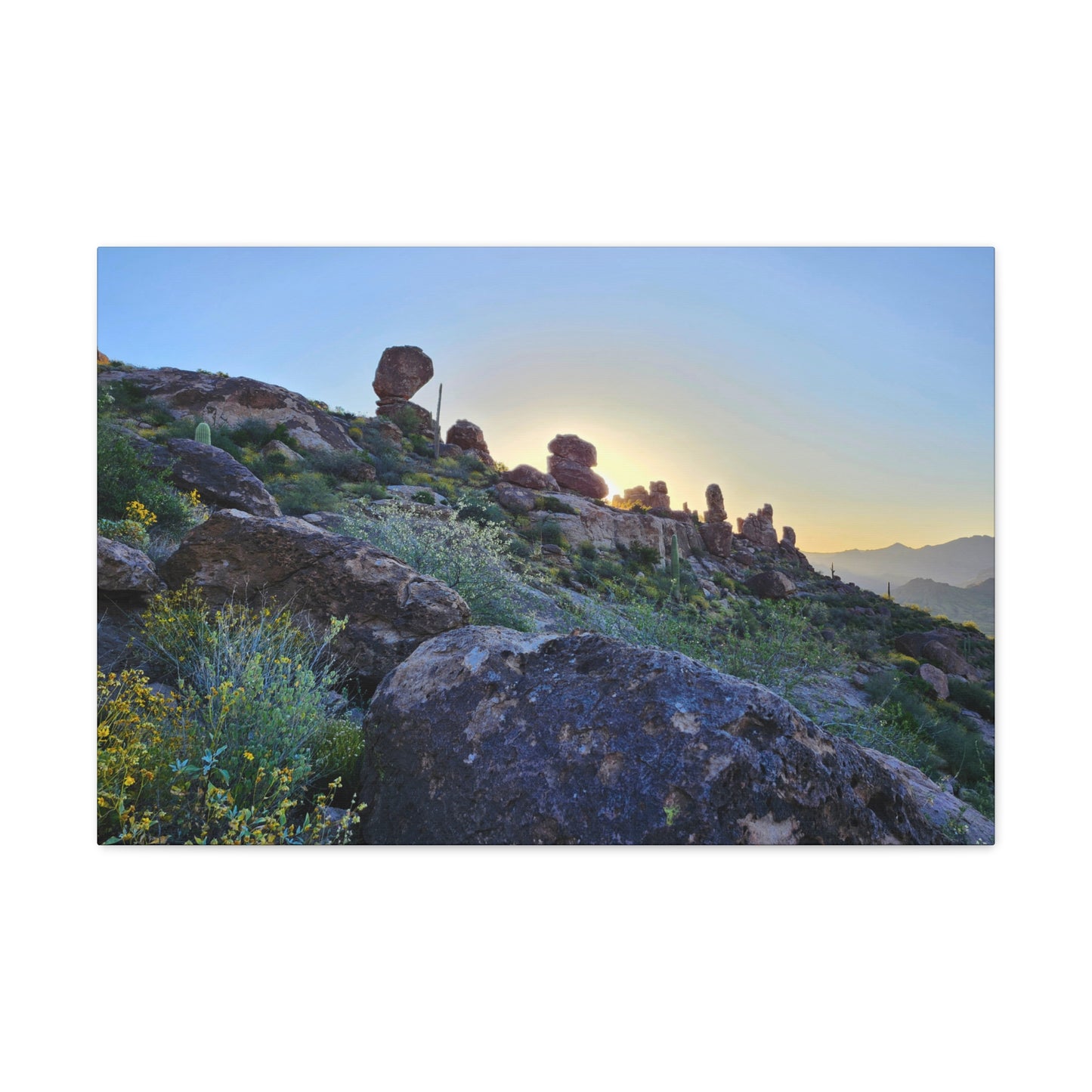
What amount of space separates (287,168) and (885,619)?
472 cm

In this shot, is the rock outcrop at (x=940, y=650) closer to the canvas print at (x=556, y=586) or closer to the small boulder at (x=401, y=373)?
the canvas print at (x=556, y=586)

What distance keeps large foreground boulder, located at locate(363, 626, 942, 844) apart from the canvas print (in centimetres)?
1

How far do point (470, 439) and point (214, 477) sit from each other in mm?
2143

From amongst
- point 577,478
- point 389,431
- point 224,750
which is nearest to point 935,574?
point 577,478

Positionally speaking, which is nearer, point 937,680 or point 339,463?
point 937,680

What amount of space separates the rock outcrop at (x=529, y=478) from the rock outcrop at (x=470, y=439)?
22 centimetres

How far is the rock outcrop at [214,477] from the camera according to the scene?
5715mm

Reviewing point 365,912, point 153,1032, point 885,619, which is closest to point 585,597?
point 885,619

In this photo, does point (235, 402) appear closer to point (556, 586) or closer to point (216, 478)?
point (216, 478)

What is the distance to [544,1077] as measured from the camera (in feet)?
10.1

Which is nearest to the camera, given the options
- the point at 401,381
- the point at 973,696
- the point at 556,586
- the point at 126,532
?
the point at 973,696

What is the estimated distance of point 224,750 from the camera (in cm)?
317
